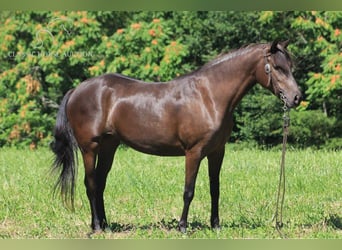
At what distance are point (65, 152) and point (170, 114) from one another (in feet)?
4.22

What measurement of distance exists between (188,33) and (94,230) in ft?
39.4

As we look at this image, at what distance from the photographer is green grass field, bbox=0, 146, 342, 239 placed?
6090 mm

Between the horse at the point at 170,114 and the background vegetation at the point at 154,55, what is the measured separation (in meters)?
8.90

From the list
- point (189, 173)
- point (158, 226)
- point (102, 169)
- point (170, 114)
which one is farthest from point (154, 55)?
point (189, 173)

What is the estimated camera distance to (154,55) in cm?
1510

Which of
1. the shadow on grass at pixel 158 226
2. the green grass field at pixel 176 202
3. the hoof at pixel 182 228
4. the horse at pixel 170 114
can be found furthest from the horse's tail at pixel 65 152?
the hoof at pixel 182 228

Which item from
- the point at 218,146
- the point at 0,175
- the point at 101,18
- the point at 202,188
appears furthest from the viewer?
the point at 101,18

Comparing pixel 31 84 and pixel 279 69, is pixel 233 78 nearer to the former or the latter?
pixel 279 69

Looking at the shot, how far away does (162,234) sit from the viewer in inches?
229

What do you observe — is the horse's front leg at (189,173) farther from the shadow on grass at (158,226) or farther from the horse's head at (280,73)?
the horse's head at (280,73)

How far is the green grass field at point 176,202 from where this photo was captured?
240 inches

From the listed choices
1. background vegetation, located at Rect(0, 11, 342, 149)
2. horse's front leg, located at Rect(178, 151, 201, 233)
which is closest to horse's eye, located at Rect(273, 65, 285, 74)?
horse's front leg, located at Rect(178, 151, 201, 233)

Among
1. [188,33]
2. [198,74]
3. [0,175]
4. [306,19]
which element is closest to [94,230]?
[198,74]

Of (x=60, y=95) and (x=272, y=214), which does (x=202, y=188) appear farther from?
(x=60, y=95)
